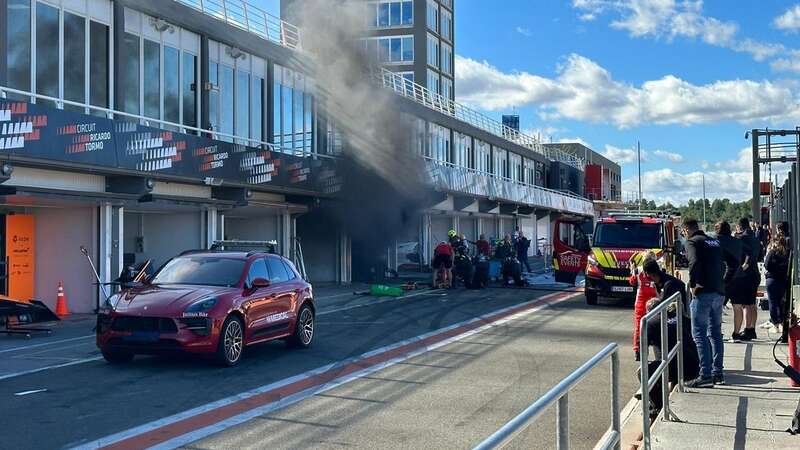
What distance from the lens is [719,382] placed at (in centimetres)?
834

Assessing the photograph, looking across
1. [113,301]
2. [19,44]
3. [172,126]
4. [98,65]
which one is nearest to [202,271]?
[113,301]

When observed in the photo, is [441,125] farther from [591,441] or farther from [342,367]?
[591,441]

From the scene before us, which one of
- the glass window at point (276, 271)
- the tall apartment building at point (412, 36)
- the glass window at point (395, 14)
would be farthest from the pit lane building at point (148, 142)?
the glass window at point (395, 14)

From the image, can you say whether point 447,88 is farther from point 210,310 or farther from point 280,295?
point 210,310

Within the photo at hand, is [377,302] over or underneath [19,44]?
underneath

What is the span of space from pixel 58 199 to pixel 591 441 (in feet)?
43.2

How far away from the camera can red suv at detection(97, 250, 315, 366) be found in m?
9.85

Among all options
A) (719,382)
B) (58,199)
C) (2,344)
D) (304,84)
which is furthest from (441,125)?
(719,382)

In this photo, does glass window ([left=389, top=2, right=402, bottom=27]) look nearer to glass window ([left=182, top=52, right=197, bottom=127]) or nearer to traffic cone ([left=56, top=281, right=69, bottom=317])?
glass window ([left=182, top=52, right=197, bottom=127])

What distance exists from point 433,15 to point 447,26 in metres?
3.83

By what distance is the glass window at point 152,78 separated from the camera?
20328mm

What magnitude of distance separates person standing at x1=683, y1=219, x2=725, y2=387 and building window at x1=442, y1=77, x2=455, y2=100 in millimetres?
53870

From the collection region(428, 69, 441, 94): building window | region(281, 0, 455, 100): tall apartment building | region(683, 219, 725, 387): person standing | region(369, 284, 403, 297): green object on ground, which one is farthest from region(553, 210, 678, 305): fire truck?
region(428, 69, 441, 94): building window

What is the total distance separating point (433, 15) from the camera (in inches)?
2343
